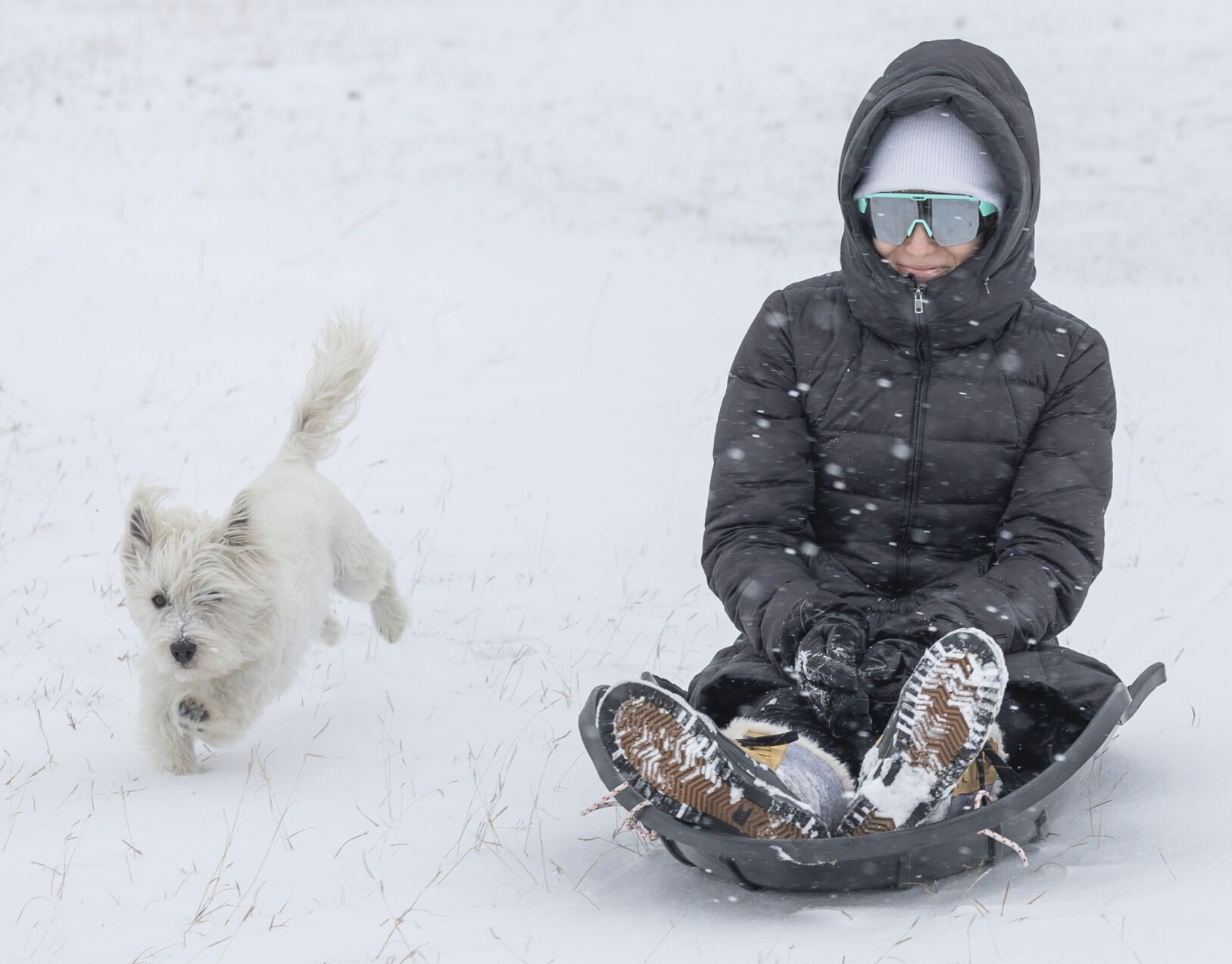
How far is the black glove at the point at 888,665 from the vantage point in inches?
101

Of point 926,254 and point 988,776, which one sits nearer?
point 988,776

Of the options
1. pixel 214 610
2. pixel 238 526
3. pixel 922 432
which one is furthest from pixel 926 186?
pixel 214 610

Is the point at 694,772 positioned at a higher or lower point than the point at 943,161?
lower

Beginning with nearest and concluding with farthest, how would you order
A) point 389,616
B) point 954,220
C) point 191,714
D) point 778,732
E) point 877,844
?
point 877,844
point 778,732
point 954,220
point 191,714
point 389,616

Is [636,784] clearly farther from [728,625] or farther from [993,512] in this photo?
[728,625]

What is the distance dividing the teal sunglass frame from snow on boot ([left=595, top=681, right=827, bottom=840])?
4.29ft

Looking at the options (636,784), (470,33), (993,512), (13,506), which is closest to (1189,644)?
(993,512)

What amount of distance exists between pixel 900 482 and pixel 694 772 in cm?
109

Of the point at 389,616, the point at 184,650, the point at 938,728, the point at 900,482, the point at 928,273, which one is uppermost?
the point at 928,273

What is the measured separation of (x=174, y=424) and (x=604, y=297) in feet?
13.4

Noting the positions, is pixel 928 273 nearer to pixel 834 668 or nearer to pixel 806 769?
pixel 834 668

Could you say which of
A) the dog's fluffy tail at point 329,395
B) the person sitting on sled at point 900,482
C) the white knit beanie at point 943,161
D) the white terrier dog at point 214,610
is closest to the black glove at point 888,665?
the person sitting on sled at point 900,482

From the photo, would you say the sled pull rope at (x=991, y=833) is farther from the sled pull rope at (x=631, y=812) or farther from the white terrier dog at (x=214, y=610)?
the white terrier dog at (x=214, y=610)

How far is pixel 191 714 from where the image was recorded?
350cm
